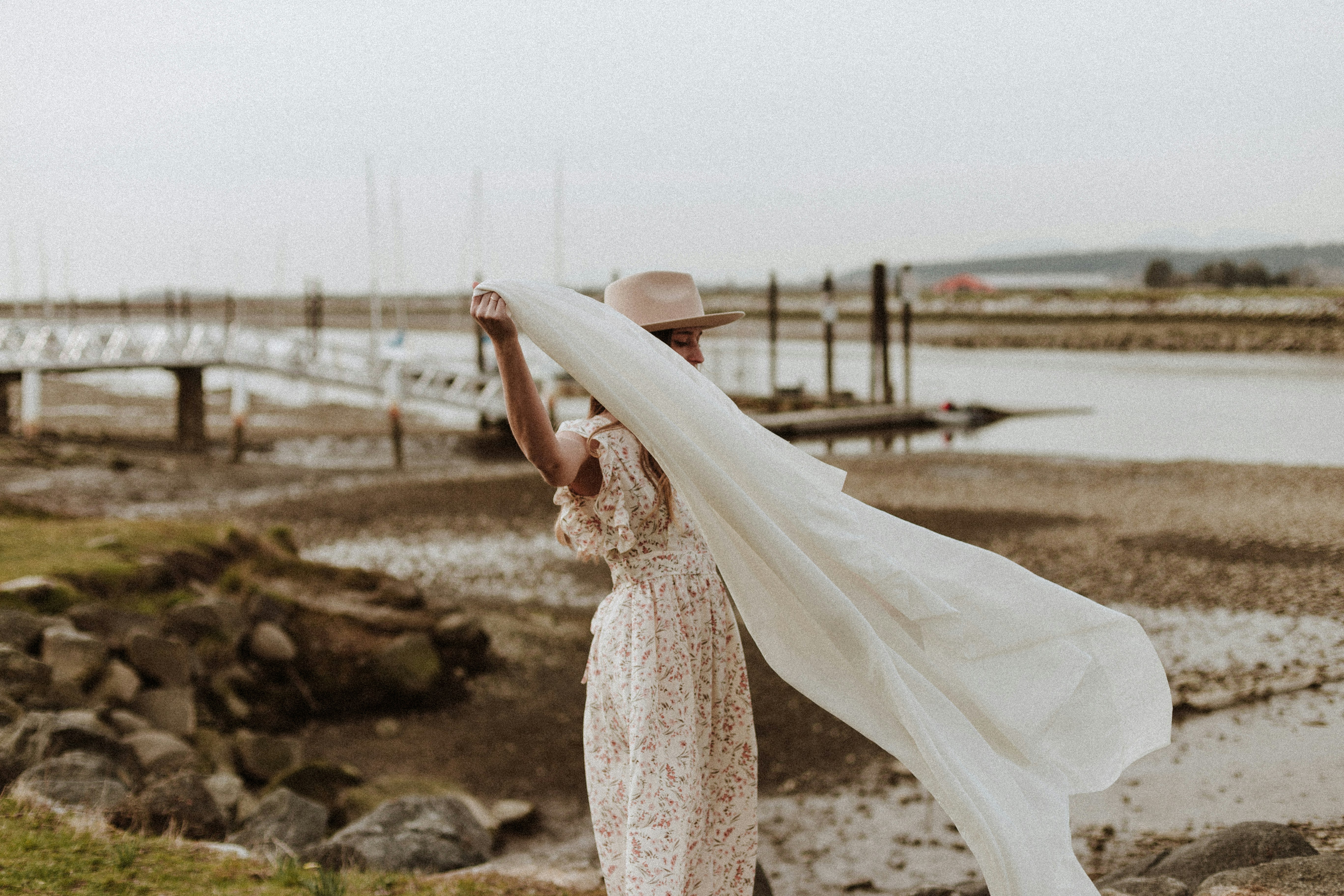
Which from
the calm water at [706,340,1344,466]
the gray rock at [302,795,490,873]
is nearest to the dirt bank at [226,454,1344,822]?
the gray rock at [302,795,490,873]

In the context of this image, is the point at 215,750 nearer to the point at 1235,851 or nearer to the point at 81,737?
the point at 81,737

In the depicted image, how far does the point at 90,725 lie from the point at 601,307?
13.7 feet

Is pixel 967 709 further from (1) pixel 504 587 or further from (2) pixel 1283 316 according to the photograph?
(2) pixel 1283 316

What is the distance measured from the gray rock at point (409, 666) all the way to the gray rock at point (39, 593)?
203 cm

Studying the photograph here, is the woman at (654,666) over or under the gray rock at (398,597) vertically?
over

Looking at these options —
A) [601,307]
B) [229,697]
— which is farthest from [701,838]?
[229,697]

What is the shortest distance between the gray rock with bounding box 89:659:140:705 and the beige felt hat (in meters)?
5.05

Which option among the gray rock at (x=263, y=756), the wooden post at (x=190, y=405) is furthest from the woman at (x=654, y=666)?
the wooden post at (x=190, y=405)

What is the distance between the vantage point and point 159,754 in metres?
5.72

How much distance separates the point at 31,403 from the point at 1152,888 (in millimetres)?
25327

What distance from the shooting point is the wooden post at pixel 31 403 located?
23688mm

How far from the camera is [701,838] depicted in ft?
8.86

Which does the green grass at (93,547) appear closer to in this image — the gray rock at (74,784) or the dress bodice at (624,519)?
the gray rock at (74,784)

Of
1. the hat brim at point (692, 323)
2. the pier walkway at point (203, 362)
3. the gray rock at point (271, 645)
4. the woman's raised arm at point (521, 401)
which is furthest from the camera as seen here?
the pier walkway at point (203, 362)
